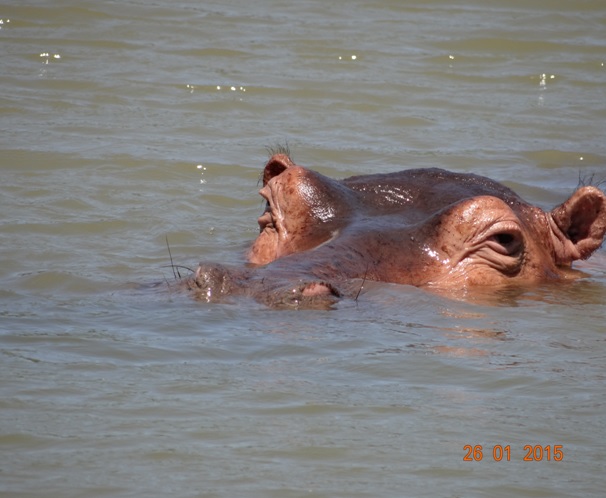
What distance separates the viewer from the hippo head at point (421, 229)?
6590 millimetres

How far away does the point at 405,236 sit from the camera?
265 inches

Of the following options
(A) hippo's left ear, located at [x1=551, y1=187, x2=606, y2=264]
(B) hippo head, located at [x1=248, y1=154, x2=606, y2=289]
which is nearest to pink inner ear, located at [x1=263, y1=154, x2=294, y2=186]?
(B) hippo head, located at [x1=248, y1=154, x2=606, y2=289]

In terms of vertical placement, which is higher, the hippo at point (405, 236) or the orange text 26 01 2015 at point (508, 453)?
the hippo at point (405, 236)

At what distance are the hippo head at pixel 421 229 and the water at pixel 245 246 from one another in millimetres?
213

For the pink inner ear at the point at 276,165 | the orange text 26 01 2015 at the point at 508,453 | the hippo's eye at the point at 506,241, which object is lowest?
the orange text 26 01 2015 at the point at 508,453

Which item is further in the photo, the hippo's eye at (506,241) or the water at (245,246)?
the hippo's eye at (506,241)

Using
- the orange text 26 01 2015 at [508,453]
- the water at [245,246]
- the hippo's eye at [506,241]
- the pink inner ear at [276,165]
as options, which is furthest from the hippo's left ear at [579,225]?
the orange text 26 01 2015 at [508,453]

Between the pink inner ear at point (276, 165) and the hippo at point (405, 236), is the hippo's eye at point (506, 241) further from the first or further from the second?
the pink inner ear at point (276, 165)

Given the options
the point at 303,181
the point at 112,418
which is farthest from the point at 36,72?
the point at 112,418

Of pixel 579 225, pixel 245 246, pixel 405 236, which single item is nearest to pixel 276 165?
pixel 245 246

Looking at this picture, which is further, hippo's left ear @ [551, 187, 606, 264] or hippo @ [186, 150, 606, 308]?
hippo's left ear @ [551, 187, 606, 264]

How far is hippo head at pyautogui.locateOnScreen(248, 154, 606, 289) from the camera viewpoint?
659cm

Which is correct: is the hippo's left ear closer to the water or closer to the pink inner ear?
the water

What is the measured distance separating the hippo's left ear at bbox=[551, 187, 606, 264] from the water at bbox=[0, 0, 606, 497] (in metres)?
0.21
